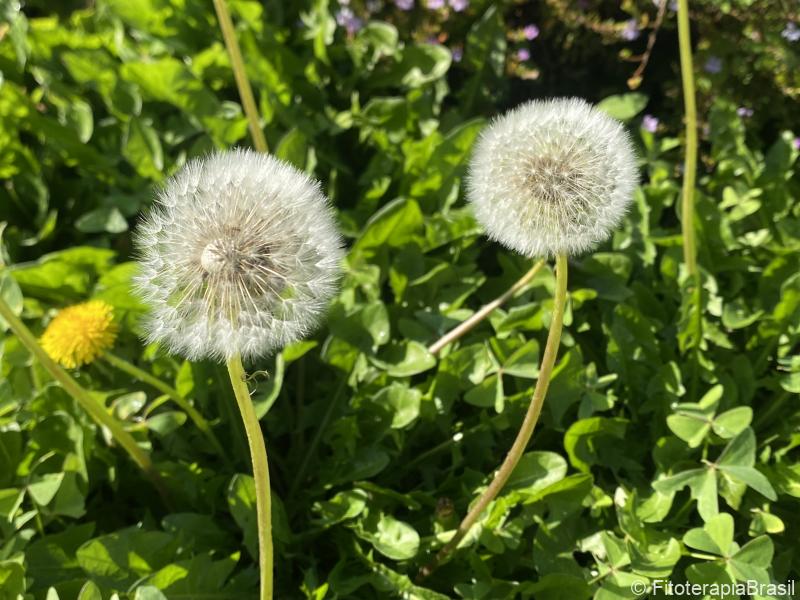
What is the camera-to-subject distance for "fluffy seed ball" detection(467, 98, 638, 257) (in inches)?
61.6

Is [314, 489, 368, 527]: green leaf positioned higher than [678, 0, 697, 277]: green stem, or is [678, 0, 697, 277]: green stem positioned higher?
[678, 0, 697, 277]: green stem

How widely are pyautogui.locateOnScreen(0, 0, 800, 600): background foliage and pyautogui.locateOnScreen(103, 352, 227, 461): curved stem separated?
0.04m

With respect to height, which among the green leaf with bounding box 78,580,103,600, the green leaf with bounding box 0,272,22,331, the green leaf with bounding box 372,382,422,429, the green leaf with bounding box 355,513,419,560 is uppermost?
the green leaf with bounding box 0,272,22,331

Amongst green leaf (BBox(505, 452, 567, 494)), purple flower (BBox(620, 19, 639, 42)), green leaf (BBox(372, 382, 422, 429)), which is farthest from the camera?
purple flower (BBox(620, 19, 639, 42))

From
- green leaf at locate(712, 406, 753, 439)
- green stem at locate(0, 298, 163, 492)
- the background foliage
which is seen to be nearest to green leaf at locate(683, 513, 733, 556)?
the background foliage

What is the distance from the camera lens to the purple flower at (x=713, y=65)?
3037mm

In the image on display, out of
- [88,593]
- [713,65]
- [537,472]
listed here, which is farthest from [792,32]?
[88,593]

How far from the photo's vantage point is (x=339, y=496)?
6.86 ft

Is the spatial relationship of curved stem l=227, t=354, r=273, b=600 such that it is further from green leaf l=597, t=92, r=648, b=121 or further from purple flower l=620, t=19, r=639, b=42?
purple flower l=620, t=19, r=639, b=42

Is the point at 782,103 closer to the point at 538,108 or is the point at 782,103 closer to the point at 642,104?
the point at 642,104

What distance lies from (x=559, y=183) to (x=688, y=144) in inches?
34.2

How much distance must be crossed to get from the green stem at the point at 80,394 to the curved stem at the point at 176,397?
0.14m

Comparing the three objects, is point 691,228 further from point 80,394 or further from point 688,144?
point 80,394

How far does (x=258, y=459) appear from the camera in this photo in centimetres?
138
